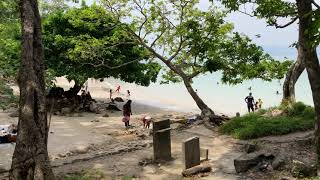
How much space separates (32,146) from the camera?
11.1 meters

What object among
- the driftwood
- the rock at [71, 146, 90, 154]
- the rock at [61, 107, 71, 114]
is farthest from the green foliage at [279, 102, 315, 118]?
the rock at [61, 107, 71, 114]

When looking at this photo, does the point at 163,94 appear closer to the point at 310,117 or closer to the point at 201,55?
the point at 201,55

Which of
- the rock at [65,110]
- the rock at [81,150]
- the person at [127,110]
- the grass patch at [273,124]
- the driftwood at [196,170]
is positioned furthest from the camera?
the rock at [65,110]

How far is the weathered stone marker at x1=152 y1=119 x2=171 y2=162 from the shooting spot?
48.5ft

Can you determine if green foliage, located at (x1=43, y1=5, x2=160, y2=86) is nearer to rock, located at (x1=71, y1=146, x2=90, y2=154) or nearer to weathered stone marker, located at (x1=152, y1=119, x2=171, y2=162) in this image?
rock, located at (x1=71, y1=146, x2=90, y2=154)

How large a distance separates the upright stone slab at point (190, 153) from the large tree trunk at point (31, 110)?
4066mm

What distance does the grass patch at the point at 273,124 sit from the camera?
1764 cm

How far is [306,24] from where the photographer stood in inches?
456

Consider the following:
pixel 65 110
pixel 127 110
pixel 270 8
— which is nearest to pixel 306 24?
pixel 270 8

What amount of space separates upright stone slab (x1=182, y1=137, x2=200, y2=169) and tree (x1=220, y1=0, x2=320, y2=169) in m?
3.61

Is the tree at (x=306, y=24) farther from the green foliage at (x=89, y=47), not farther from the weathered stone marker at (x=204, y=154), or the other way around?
the green foliage at (x=89, y=47)

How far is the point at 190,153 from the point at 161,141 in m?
1.52

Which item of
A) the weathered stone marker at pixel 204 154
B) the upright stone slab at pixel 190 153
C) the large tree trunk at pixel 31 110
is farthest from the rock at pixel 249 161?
the large tree trunk at pixel 31 110

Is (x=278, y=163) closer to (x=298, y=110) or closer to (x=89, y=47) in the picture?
(x=298, y=110)
